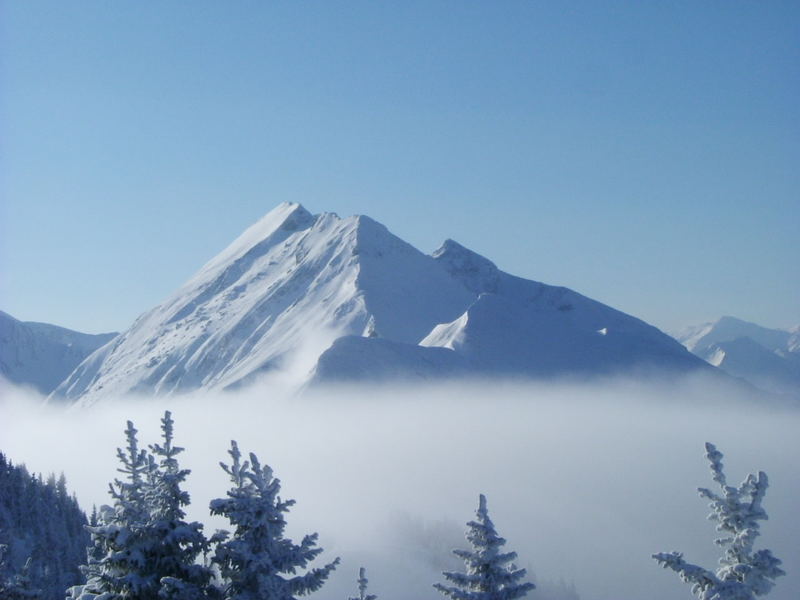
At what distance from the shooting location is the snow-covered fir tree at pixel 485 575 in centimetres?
2223

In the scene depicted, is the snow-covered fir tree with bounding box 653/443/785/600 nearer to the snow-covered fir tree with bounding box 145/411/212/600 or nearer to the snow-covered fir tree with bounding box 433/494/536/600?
the snow-covered fir tree with bounding box 433/494/536/600

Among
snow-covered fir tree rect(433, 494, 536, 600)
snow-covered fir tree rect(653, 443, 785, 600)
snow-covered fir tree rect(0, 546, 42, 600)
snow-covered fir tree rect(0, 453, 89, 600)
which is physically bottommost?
snow-covered fir tree rect(0, 453, 89, 600)

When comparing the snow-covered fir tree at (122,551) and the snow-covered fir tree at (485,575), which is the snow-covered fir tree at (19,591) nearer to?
the snow-covered fir tree at (122,551)

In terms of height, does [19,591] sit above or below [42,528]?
above

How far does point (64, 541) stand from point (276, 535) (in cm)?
11446

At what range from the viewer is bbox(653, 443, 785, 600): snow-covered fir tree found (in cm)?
1864

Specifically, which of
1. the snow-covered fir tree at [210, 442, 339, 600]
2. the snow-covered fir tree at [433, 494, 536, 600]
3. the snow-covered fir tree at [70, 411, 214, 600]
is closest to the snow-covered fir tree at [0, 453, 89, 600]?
the snow-covered fir tree at [70, 411, 214, 600]

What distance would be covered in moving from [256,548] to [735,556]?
36.5 ft

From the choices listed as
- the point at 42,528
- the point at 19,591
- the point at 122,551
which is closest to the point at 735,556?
the point at 122,551

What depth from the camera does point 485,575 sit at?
73.9ft

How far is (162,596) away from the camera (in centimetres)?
2247

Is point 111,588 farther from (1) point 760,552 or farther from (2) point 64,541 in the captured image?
(2) point 64,541

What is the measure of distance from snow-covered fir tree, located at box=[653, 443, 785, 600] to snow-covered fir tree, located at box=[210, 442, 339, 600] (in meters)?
8.77

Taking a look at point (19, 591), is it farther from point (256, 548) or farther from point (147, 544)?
point (256, 548)
